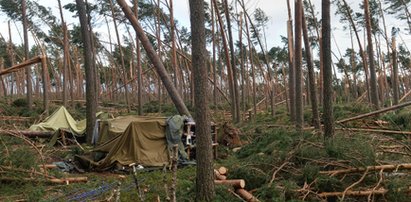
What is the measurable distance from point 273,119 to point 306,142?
27.4 ft

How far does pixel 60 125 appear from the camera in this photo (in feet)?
43.7

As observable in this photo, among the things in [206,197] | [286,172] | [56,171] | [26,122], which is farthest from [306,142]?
[26,122]

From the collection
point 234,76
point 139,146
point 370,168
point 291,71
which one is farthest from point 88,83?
point 370,168

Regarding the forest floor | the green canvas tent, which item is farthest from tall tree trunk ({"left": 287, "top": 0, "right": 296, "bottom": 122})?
the green canvas tent

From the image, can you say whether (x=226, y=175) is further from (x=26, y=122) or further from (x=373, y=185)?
(x=26, y=122)

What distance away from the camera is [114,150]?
9109mm

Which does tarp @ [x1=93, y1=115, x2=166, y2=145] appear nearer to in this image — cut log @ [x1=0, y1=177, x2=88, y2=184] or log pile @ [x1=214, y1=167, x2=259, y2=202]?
cut log @ [x1=0, y1=177, x2=88, y2=184]

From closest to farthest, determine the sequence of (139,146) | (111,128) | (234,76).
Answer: (139,146), (111,128), (234,76)

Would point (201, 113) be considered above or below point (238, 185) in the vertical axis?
above

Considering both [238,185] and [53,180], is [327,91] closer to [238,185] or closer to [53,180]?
[238,185]

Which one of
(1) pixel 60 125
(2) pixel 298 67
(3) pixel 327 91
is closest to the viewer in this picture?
(3) pixel 327 91

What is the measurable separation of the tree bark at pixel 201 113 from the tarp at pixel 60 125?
784 cm

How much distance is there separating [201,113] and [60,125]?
9.01 meters

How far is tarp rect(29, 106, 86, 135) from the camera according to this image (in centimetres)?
1285
